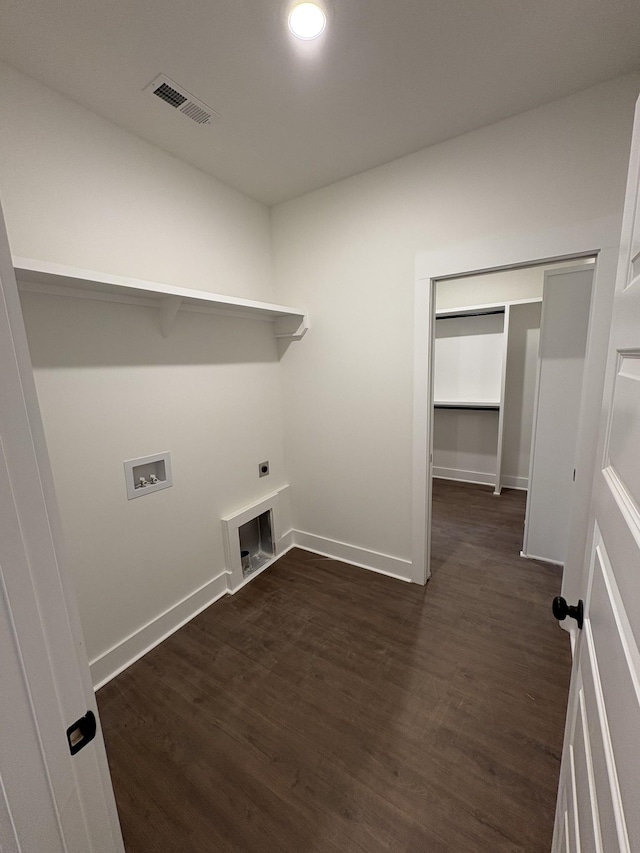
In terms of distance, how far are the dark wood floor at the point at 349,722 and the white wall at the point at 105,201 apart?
2148mm

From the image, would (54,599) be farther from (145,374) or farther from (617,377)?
(145,374)

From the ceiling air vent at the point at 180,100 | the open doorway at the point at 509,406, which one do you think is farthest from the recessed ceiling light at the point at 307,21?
the open doorway at the point at 509,406

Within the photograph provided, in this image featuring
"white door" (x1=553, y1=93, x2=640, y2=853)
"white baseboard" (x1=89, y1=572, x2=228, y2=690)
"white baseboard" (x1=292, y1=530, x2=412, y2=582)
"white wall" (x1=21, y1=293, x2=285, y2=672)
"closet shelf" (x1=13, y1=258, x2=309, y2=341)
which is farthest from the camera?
"white baseboard" (x1=292, y1=530, x2=412, y2=582)

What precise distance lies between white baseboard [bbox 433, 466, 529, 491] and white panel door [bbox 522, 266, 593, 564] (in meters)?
1.54

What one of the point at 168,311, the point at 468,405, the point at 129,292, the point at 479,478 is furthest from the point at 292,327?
the point at 479,478

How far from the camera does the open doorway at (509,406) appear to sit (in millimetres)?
2340

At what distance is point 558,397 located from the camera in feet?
7.76

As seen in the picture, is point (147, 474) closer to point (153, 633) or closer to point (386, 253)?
point (153, 633)

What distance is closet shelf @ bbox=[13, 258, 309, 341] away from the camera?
4.32 ft

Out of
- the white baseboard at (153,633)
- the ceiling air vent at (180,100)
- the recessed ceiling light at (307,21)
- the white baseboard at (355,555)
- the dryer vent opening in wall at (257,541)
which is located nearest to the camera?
the recessed ceiling light at (307,21)

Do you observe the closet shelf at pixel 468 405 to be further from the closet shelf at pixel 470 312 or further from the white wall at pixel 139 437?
the white wall at pixel 139 437

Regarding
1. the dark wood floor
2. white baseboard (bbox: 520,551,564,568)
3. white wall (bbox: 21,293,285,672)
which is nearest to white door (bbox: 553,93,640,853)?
the dark wood floor

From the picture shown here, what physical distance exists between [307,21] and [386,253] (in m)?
1.13

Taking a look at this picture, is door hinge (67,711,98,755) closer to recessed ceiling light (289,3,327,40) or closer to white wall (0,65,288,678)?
white wall (0,65,288,678)
